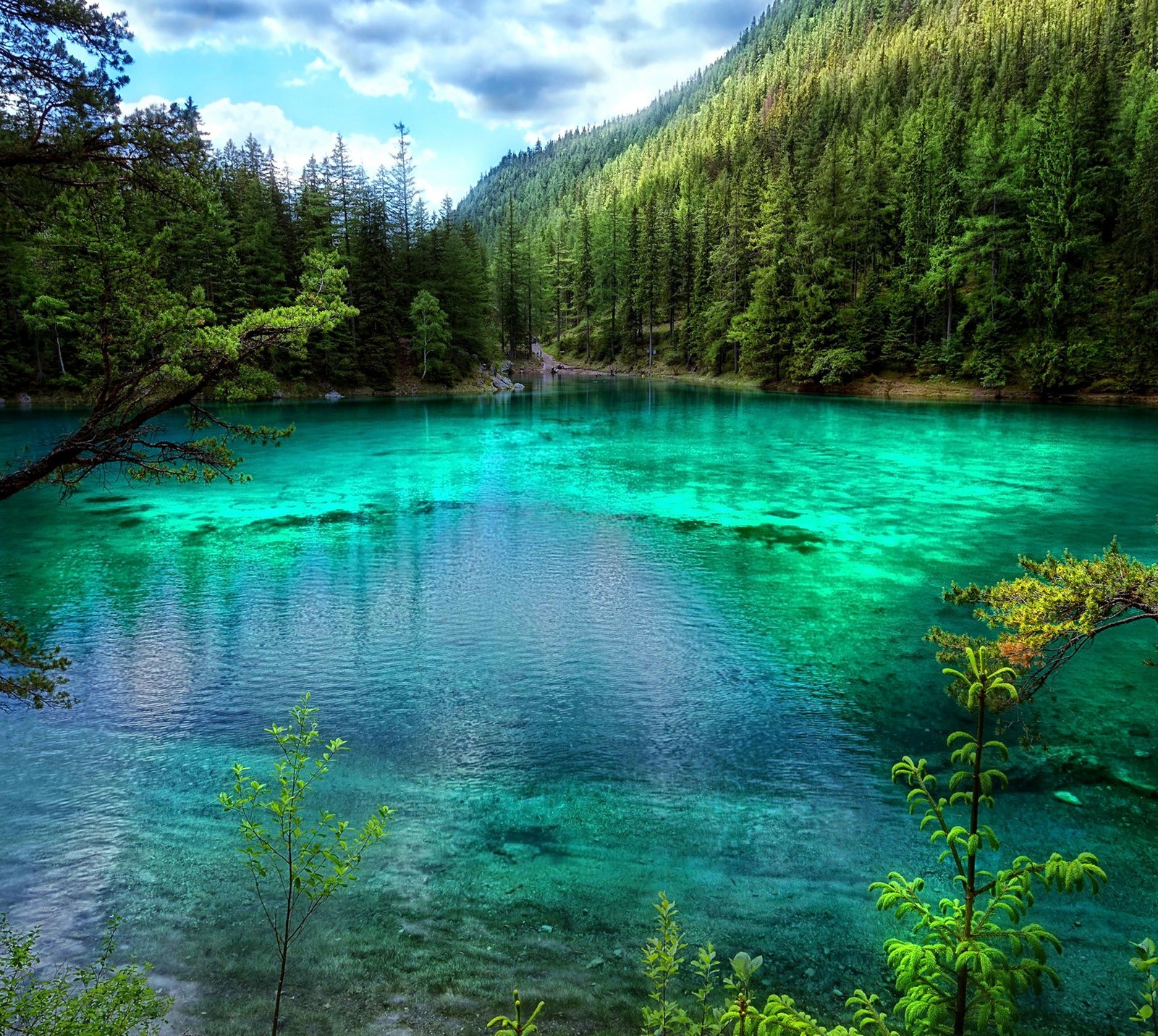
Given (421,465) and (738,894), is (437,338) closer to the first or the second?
(421,465)

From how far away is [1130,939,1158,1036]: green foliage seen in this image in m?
2.67

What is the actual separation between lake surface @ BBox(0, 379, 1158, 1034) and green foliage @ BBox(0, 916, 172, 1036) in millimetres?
222

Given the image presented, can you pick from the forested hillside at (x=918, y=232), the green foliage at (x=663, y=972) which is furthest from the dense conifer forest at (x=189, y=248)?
the forested hillside at (x=918, y=232)

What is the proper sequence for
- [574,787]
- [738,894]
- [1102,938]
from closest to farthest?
[1102,938] < [738,894] < [574,787]

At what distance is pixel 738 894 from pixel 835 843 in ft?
4.11

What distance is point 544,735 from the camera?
862 centimetres

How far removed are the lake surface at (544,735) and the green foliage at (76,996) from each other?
0.73ft

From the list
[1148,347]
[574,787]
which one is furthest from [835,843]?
[1148,347]

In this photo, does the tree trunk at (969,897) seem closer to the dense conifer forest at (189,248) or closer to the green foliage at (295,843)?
the green foliage at (295,843)

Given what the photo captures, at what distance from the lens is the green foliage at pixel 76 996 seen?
12.4ft

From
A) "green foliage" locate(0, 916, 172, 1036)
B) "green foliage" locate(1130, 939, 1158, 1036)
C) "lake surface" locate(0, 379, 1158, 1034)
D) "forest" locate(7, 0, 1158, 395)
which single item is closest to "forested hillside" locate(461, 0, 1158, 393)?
"forest" locate(7, 0, 1158, 395)

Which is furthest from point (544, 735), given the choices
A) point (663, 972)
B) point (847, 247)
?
point (847, 247)

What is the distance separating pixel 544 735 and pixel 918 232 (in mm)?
57637

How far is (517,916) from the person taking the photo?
562 cm
